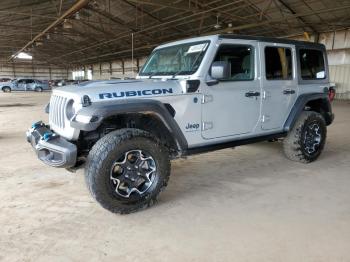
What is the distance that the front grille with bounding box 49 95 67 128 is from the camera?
127 inches

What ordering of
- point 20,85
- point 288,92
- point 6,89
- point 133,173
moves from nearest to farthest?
→ point 133,173 < point 288,92 < point 6,89 < point 20,85

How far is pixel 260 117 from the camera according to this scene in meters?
4.14

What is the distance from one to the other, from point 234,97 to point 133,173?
5.05ft

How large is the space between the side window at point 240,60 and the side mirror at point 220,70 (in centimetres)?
32

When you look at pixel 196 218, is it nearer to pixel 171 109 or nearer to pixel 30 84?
pixel 171 109

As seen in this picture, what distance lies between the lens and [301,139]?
182 inches

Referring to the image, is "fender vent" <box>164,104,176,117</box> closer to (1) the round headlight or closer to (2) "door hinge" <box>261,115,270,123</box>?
(1) the round headlight

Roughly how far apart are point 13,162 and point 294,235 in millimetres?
4231

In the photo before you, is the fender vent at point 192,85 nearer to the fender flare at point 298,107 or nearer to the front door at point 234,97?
the front door at point 234,97

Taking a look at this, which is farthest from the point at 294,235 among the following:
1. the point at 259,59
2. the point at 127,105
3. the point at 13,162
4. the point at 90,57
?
the point at 90,57

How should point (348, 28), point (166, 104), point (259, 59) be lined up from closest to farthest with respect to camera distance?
point (166, 104) < point (259, 59) < point (348, 28)

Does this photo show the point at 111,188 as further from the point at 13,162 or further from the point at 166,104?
the point at 13,162

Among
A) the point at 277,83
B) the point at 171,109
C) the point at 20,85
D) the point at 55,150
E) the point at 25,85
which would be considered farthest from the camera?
the point at 25,85

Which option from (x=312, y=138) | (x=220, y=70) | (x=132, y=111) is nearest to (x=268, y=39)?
(x=220, y=70)
